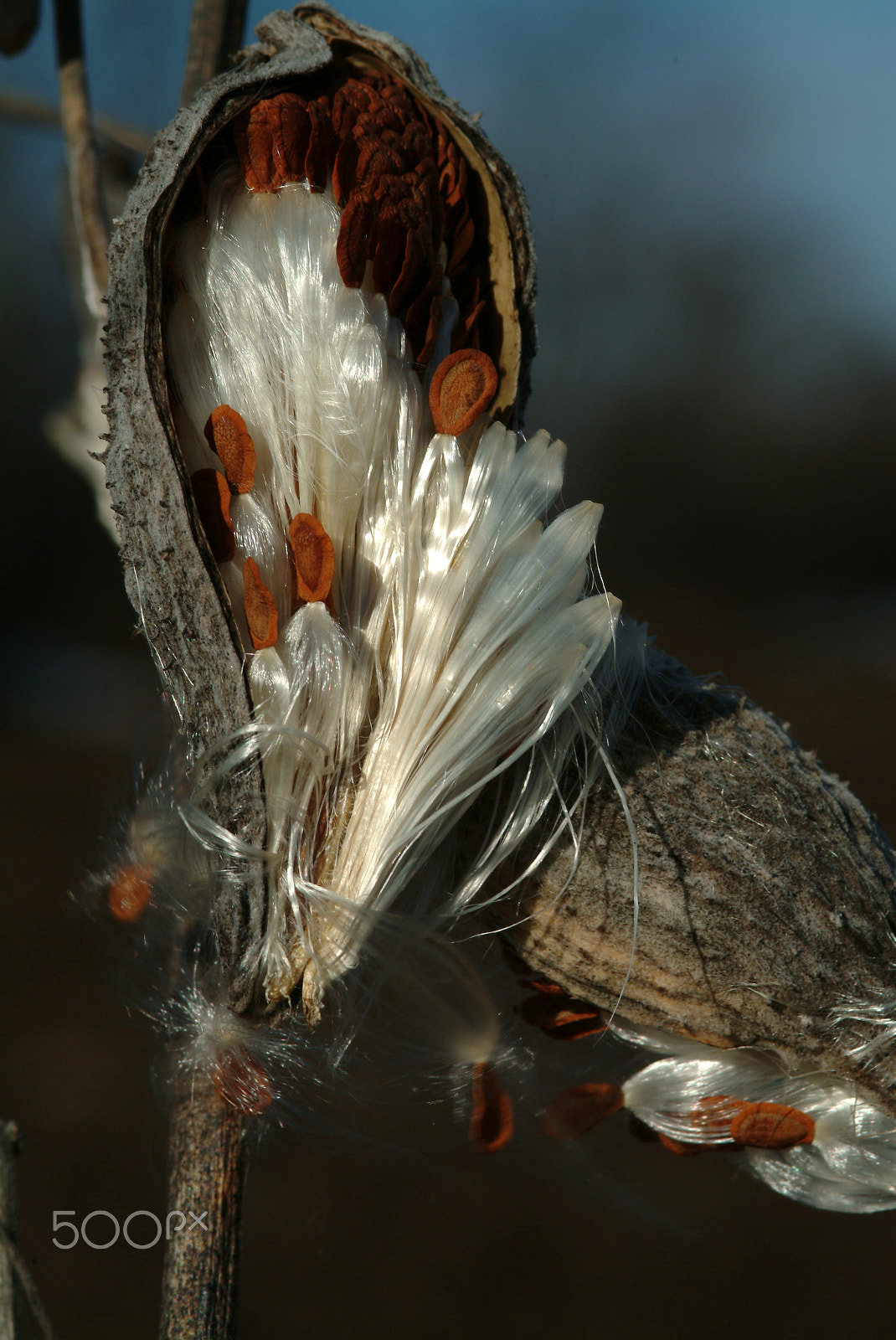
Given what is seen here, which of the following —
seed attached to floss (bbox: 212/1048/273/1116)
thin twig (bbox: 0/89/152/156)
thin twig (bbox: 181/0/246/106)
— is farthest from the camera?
thin twig (bbox: 0/89/152/156)

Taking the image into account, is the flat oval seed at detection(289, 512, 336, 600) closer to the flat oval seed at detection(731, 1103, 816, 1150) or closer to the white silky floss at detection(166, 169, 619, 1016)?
the white silky floss at detection(166, 169, 619, 1016)

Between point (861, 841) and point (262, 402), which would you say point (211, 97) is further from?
point (861, 841)

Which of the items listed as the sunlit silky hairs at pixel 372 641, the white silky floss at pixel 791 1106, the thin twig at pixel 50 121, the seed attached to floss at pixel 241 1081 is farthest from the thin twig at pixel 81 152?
the white silky floss at pixel 791 1106

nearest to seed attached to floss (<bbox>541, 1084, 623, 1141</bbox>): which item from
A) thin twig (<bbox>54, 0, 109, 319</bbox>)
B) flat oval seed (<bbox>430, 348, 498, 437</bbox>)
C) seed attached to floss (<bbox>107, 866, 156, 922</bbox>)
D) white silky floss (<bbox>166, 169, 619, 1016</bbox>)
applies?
white silky floss (<bbox>166, 169, 619, 1016</bbox>)

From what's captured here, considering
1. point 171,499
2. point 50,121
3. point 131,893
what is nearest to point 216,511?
point 171,499

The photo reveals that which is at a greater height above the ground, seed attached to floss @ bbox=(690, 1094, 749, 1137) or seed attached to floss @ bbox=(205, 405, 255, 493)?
seed attached to floss @ bbox=(205, 405, 255, 493)

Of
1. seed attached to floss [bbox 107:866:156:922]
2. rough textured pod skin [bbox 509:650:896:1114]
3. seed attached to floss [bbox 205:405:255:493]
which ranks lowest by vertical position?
seed attached to floss [bbox 107:866:156:922]

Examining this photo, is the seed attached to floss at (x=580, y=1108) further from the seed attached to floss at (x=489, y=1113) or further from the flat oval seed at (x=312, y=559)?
the flat oval seed at (x=312, y=559)
